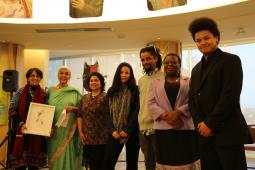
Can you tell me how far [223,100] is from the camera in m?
1.80

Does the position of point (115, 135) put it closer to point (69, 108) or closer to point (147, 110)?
point (147, 110)

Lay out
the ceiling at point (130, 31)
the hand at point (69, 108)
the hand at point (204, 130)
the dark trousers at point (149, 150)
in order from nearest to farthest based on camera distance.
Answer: the hand at point (204, 130)
the dark trousers at point (149, 150)
the hand at point (69, 108)
the ceiling at point (130, 31)

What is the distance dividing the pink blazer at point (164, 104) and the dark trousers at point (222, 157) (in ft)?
1.42

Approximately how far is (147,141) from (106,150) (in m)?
0.48

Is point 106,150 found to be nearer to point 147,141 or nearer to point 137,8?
point 147,141

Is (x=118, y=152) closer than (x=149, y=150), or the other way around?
(x=149, y=150)

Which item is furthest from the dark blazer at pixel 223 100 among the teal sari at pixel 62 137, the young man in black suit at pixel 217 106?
the teal sari at pixel 62 137

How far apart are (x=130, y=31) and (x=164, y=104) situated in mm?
3206

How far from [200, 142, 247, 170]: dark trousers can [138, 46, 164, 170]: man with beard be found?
2.17 ft

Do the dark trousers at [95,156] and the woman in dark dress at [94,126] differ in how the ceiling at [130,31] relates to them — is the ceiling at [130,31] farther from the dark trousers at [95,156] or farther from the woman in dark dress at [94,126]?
the dark trousers at [95,156]

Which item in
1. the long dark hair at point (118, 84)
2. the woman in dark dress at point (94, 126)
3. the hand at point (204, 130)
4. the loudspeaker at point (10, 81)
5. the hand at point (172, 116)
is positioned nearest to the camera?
the hand at point (204, 130)

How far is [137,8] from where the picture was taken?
5176 mm

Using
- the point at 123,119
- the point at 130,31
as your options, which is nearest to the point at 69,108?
the point at 123,119

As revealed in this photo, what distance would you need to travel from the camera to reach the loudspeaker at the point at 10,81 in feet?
13.5
